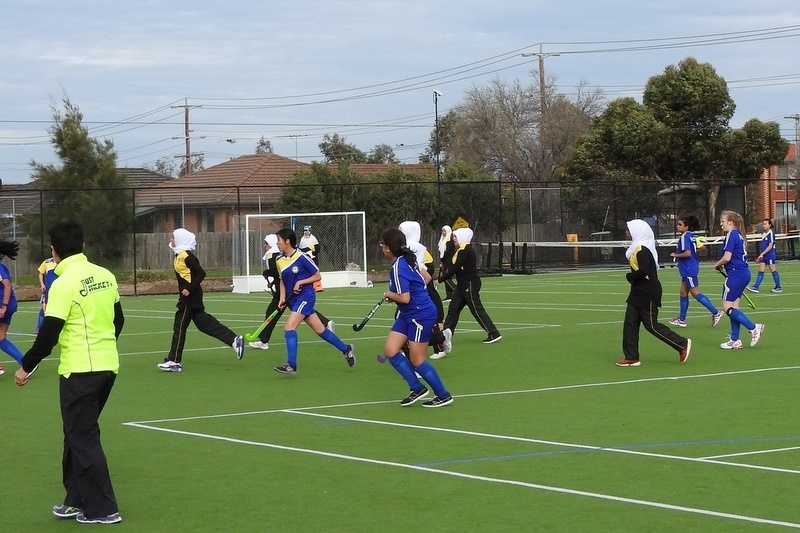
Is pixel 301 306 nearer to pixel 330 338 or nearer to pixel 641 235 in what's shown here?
pixel 330 338

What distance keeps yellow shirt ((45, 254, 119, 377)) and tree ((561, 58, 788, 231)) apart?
46990 mm

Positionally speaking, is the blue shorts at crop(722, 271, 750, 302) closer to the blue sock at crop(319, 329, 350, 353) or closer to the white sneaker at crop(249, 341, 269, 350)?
the blue sock at crop(319, 329, 350, 353)

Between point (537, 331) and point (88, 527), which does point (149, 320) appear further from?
point (88, 527)

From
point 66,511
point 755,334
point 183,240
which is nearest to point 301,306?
point 183,240

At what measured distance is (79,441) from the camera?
7.55 metres

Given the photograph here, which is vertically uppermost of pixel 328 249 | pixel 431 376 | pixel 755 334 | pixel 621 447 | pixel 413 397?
pixel 328 249

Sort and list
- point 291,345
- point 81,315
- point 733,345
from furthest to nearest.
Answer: point 733,345 < point 291,345 < point 81,315

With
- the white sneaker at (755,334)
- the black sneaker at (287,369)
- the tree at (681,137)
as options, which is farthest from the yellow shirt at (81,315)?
the tree at (681,137)

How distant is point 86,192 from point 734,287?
27.6 meters

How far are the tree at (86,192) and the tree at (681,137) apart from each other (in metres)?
21.3

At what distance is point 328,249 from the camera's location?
125ft

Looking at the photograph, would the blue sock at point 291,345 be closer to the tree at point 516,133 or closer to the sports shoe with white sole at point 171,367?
the sports shoe with white sole at point 171,367

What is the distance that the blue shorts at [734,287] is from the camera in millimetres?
16844

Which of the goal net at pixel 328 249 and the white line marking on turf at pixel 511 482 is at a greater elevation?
the goal net at pixel 328 249
